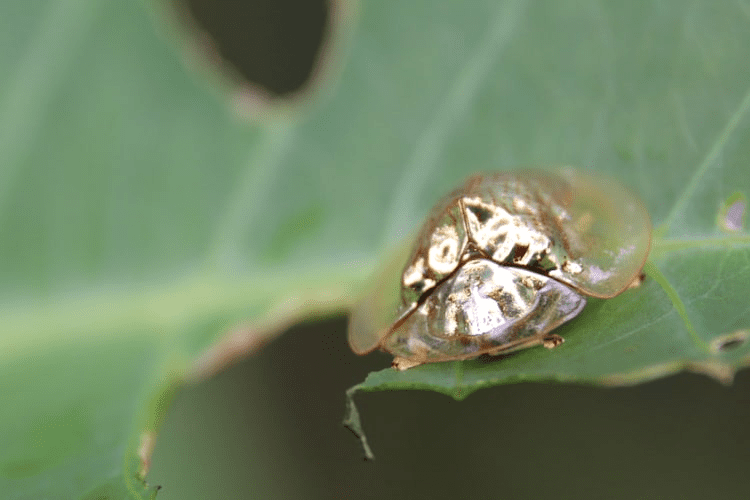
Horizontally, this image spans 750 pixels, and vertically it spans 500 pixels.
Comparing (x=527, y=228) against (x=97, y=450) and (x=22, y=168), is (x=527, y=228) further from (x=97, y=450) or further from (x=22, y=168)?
(x=22, y=168)

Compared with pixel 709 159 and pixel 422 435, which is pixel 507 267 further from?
pixel 422 435

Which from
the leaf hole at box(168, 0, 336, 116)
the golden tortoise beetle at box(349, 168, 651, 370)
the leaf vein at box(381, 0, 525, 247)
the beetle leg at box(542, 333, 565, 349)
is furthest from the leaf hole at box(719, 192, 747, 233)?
the leaf hole at box(168, 0, 336, 116)

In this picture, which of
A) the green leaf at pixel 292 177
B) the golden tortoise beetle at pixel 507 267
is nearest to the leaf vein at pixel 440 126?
the green leaf at pixel 292 177

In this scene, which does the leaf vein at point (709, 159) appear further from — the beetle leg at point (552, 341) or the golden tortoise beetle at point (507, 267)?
the beetle leg at point (552, 341)

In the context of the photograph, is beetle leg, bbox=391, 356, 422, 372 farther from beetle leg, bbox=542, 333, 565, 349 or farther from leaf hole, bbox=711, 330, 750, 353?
leaf hole, bbox=711, 330, 750, 353

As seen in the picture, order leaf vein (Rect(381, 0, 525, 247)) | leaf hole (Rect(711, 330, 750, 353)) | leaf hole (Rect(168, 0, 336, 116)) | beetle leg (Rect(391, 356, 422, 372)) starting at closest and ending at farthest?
leaf hole (Rect(711, 330, 750, 353)) < beetle leg (Rect(391, 356, 422, 372)) < leaf vein (Rect(381, 0, 525, 247)) < leaf hole (Rect(168, 0, 336, 116))

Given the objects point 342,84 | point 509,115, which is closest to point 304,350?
point 342,84

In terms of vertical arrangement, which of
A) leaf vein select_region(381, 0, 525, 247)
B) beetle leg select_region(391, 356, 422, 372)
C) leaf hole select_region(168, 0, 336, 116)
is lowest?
beetle leg select_region(391, 356, 422, 372)
